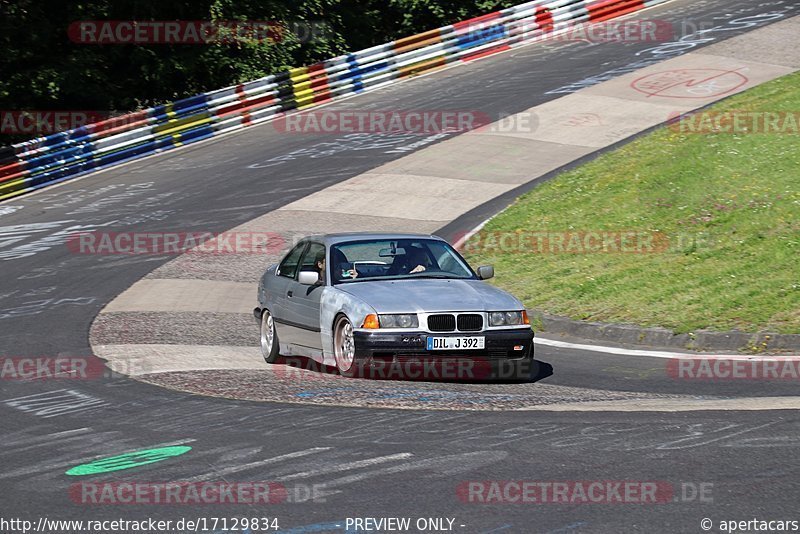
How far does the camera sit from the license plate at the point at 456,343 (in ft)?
32.8

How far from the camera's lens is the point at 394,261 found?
11.4 m

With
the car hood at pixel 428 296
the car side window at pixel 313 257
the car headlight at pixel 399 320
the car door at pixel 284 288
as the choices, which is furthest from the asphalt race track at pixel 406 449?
the car side window at pixel 313 257

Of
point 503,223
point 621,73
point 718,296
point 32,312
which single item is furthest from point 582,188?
point 621,73

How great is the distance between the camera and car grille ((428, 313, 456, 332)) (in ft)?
33.0

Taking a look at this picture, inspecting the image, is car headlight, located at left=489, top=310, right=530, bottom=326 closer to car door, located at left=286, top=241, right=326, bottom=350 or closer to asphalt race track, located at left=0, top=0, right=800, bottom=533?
asphalt race track, located at left=0, top=0, right=800, bottom=533

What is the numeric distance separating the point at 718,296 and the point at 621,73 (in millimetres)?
18145

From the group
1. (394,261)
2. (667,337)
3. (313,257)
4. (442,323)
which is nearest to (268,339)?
(313,257)

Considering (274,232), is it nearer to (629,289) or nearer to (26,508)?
(629,289)

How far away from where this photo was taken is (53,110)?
31234 mm

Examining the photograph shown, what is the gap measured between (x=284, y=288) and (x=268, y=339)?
64 cm

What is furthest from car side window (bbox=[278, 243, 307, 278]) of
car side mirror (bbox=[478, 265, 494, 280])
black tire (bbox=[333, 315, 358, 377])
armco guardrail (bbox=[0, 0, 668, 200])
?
armco guardrail (bbox=[0, 0, 668, 200])

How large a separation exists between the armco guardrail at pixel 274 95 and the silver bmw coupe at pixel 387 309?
14.4 meters

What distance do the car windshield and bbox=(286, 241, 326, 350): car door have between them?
0.26 meters

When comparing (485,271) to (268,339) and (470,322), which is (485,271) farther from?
(268,339)
